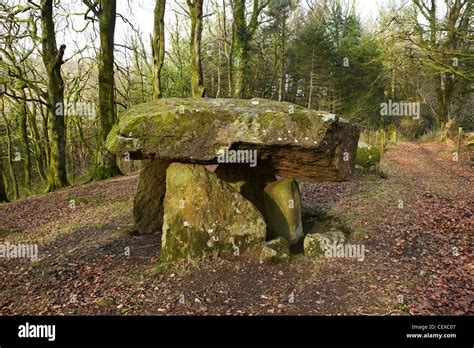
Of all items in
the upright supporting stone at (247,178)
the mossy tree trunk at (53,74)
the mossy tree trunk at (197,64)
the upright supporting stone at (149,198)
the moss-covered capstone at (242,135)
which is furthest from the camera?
the mossy tree trunk at (197,64)

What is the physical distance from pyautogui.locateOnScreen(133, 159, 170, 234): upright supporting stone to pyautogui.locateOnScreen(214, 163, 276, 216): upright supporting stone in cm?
134

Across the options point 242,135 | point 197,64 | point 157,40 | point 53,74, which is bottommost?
point 242,135

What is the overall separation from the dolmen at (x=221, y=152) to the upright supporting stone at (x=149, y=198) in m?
1.21

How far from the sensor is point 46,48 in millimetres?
11930

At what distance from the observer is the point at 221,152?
489cm

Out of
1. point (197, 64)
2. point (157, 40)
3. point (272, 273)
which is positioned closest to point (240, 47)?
point (157, 40)

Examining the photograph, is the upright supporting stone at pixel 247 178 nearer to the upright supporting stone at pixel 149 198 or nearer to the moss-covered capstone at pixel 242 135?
the moss-covered capstone at pixel 242 135

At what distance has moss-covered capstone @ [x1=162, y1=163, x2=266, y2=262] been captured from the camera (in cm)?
517

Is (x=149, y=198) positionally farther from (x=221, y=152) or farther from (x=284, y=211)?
(x=284, y=211)

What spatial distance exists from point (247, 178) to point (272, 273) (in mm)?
2057

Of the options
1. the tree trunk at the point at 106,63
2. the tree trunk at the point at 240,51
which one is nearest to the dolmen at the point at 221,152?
the tree trunk at the point at 106,63

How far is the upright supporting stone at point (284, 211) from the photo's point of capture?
598cm

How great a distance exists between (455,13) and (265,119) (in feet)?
66.1
